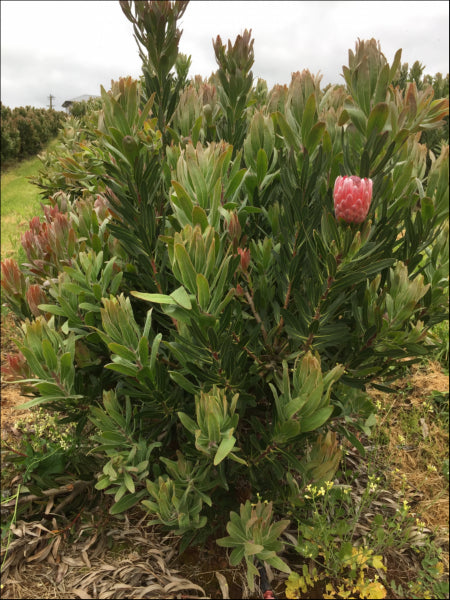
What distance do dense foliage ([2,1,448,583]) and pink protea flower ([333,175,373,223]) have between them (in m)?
0.02

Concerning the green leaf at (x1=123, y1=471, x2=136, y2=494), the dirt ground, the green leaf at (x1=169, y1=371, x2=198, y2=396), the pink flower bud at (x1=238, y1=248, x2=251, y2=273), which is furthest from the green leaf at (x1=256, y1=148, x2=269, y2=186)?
the dirt ground

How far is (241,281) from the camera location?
5.03 ft

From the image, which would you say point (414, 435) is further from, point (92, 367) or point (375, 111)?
point (375, 111)

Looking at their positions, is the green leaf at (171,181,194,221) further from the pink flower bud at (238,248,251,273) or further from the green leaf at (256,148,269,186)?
the green leaf at (256,148,269,186)

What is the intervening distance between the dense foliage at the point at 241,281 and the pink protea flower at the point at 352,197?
2 centimetres

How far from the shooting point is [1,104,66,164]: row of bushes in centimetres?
1708

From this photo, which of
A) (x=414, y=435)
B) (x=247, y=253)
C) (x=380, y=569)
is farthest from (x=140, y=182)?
(x=414, y=435)

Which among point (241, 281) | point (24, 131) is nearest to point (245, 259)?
point (241, 281)

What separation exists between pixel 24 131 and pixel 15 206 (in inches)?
439

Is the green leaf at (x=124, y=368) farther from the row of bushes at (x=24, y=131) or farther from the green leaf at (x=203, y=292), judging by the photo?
the row of bushes at (x=24, y=131)

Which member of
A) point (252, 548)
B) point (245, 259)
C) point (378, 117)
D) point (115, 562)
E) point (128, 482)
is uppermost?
point (378, 117)

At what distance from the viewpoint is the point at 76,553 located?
1.95 metres

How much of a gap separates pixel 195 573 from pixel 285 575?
39 cm

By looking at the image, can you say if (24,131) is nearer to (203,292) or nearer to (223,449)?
(203,292)
